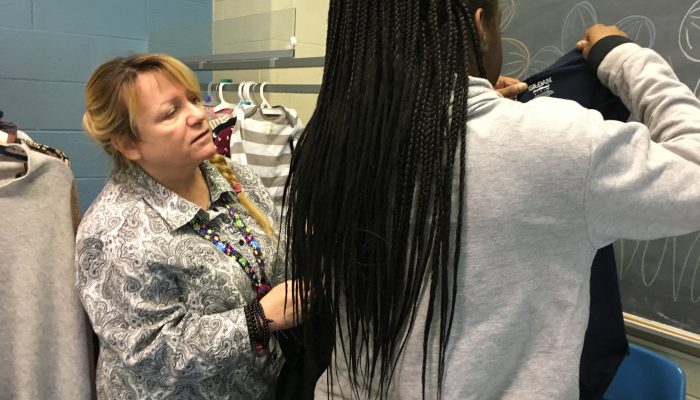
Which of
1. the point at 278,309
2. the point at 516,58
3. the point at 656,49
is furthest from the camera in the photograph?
the point at 516,58

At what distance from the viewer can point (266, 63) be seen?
1.67 m

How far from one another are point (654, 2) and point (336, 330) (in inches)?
43.8

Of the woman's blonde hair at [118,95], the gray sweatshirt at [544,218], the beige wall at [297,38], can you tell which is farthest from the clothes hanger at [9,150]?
the beige wall at [297,38]

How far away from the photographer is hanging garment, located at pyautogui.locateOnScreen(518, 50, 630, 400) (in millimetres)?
918

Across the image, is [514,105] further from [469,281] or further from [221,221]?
[221,221]

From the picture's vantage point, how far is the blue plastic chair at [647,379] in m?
1.13

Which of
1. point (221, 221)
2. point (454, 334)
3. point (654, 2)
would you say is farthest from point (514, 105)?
point (654, 2)

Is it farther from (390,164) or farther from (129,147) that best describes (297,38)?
(390,164)

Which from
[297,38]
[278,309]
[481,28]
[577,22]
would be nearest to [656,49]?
[577,22]

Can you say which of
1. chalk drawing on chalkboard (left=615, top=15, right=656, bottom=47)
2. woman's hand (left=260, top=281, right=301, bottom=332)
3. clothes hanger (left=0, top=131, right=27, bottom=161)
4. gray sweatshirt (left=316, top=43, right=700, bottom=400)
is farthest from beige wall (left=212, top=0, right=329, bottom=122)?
gray sweatshirt (left=316, top=43, right=700, bottom=400)

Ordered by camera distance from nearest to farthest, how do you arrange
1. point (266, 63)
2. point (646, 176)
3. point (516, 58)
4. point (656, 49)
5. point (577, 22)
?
point (646, 176) → point (656, 49) → point (577, 22) → point (516, 58) → point (266, 63)

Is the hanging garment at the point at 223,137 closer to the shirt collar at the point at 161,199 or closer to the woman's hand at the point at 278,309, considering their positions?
the shirt collar at the point at 161,199

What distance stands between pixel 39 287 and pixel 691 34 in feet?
5.19

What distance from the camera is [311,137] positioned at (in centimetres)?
74
